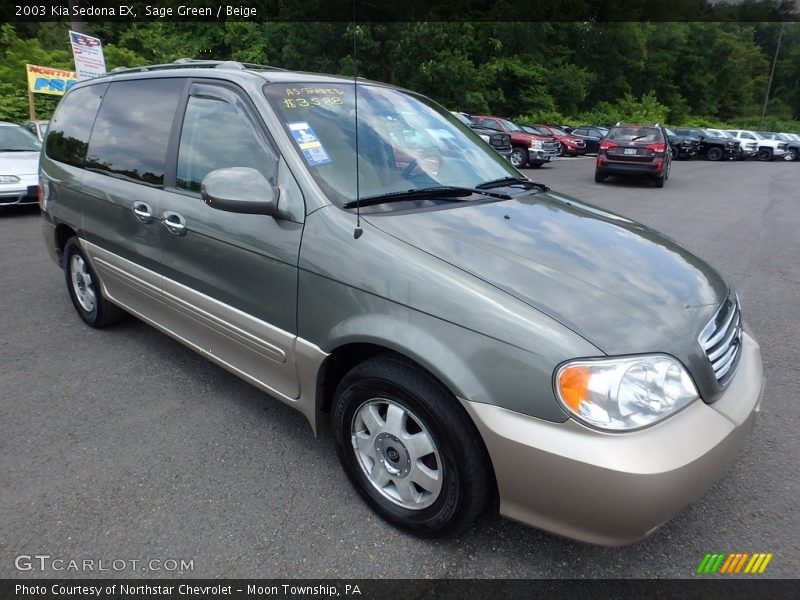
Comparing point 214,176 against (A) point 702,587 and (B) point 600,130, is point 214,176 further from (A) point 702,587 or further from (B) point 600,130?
(B) point 600,130

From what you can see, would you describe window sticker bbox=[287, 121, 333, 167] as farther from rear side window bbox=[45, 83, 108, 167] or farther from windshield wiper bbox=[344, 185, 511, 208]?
rear side window bbox=[45, 83, 108, 167]

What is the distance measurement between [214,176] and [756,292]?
5503 mm

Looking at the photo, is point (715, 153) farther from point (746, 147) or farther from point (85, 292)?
point (85, 292)

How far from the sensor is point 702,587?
207cm

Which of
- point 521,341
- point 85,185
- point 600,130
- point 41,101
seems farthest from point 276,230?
point 600,130

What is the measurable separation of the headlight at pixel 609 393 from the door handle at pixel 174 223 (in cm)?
210

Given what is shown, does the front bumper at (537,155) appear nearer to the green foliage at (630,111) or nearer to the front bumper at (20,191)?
the front bumper at (20,191)

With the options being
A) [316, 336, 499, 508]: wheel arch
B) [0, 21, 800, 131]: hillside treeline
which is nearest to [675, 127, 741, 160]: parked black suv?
[0, 21, 800, 131]: hillside treeline

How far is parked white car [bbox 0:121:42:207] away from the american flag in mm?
4939

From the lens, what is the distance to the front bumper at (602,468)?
174 cm

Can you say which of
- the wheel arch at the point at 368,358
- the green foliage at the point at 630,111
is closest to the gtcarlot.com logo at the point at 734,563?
the wheel arch at the point at 368,358

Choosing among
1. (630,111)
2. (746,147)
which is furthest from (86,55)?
(630,111)

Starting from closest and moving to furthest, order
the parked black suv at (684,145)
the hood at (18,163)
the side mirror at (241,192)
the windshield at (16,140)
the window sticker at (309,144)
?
the side mirror at (241,192)
the window sticker at (309,144)
the hood at (18,163)
the windshield at (16,140)
the parked black suv at (684,145)

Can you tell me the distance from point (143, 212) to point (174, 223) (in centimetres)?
36
